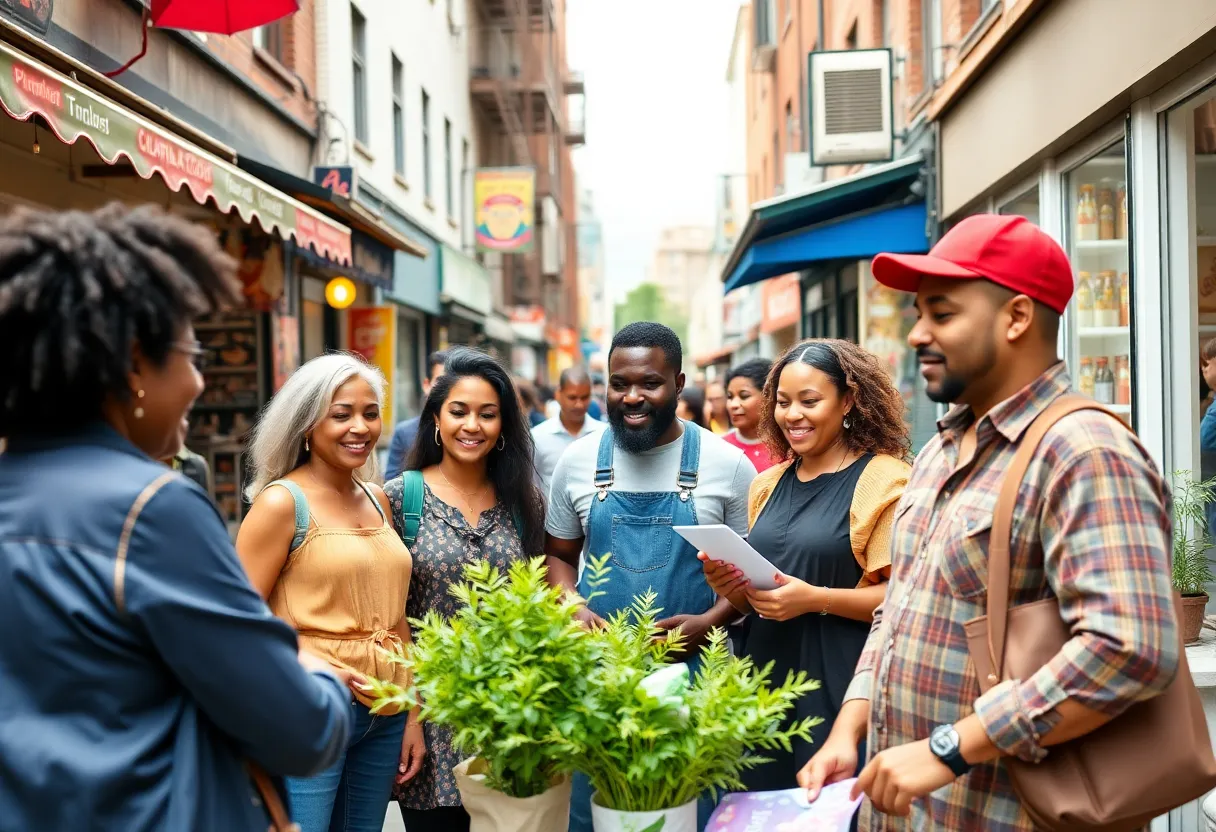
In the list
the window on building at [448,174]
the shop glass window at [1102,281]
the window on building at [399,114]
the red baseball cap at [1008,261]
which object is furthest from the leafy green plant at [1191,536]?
the window on building at [448,174]

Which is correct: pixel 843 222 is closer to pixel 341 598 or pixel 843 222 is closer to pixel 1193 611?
pixel 1193 611

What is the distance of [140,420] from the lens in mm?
1784

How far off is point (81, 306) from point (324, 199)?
8.01m

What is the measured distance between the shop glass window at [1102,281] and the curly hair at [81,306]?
5152 mm

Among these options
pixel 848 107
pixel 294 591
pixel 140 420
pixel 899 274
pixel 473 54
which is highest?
pixel 473 54

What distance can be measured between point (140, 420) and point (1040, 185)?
6.88m

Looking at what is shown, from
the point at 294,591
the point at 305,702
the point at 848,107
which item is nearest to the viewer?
the point at 305,702

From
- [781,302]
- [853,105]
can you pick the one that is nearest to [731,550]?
[853,105]

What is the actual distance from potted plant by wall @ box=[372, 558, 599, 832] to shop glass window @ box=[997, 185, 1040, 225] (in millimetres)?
6497

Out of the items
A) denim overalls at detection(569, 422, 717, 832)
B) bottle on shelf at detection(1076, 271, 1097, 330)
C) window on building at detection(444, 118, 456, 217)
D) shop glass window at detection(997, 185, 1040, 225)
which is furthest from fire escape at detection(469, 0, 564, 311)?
denim overalls at detection(569, 422, 717, 832)

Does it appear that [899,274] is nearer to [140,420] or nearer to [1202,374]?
[140,420]

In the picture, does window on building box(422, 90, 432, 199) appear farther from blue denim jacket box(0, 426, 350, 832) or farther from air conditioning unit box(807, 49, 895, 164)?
blue denim jacket box(0, 426, 350, 832)

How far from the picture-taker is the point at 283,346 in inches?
441

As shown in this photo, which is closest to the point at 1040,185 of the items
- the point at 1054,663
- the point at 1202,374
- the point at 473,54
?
the point at 1202,374
